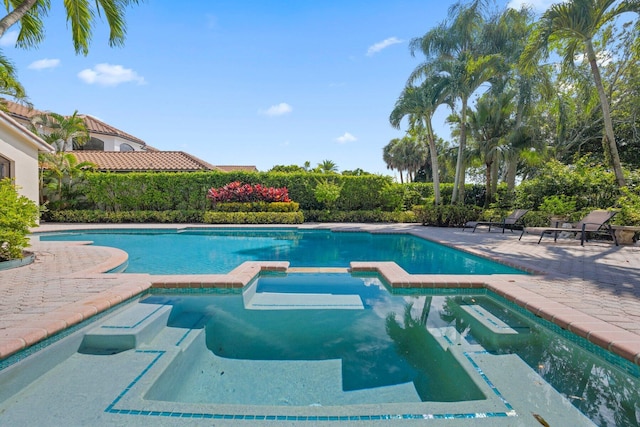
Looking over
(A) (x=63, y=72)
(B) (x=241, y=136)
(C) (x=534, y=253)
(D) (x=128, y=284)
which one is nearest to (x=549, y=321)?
(C) (x=534, y=253)

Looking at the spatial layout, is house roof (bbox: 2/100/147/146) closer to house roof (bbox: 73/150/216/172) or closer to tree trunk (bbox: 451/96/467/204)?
house roof (bbox: 73/150/216/172)

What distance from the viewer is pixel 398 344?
3.83 meters

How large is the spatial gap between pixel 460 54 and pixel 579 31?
5339 millimetres

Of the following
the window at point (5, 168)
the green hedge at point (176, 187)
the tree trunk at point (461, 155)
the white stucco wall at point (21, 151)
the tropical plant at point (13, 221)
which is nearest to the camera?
the tropical plant at point (13, 221)

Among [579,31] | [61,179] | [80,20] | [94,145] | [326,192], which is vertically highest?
[579,31]

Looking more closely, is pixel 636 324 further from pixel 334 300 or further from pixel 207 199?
pixel 207 199

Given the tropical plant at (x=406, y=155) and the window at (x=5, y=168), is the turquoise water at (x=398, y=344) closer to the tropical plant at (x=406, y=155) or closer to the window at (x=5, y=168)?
the window at (x=5, y=168)

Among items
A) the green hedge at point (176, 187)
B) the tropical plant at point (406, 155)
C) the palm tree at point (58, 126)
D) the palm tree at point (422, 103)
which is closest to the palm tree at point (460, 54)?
the palm tree at point (422, 103)

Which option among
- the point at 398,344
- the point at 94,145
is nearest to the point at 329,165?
the point at 94,145

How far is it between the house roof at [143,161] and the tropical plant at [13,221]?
16332mm

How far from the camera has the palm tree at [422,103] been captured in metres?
16.8

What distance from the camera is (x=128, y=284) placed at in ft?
17.6

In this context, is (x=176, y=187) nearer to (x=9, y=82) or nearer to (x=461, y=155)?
(x=9, y=82)

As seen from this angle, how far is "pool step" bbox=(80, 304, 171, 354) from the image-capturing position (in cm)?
350
